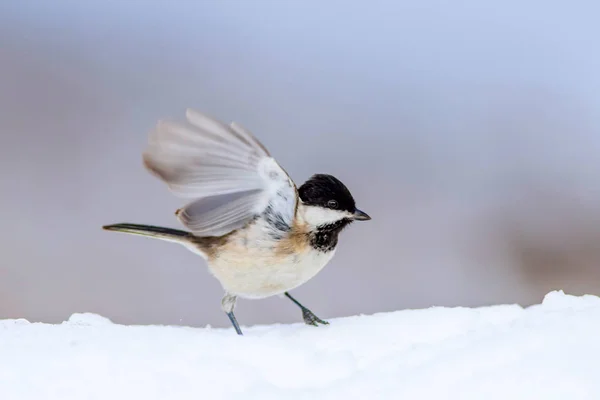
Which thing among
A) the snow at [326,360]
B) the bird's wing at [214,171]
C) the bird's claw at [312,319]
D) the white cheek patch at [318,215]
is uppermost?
the bird's wing at [214,171]

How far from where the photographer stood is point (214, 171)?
A: 1902 millimetres

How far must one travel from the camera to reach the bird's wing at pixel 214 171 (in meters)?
1.85

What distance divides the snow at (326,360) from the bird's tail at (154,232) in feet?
1.38

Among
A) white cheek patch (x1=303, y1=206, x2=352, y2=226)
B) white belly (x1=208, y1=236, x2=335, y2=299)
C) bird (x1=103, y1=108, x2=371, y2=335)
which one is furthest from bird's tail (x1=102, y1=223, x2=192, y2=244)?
white cheek patch (x1=303, y1=206, x2=352, y2=226)

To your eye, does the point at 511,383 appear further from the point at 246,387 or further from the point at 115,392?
the point at 115,392

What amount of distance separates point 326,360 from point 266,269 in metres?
0.54

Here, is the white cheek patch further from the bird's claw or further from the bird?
the bird's claw

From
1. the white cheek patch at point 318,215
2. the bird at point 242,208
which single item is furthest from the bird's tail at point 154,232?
the white cheek patch at point 318,215

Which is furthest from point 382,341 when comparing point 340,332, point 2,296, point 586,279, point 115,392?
point 2,296

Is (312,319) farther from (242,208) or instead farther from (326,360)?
(326,360)

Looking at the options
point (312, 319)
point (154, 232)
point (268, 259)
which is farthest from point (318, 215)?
point (154, 232)

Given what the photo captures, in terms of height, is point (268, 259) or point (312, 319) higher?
point (268, 259)

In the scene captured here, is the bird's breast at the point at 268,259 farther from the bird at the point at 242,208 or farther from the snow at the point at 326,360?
the snow at the point at 326,360

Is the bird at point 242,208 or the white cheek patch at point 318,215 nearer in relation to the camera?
the bird at point 242,208
